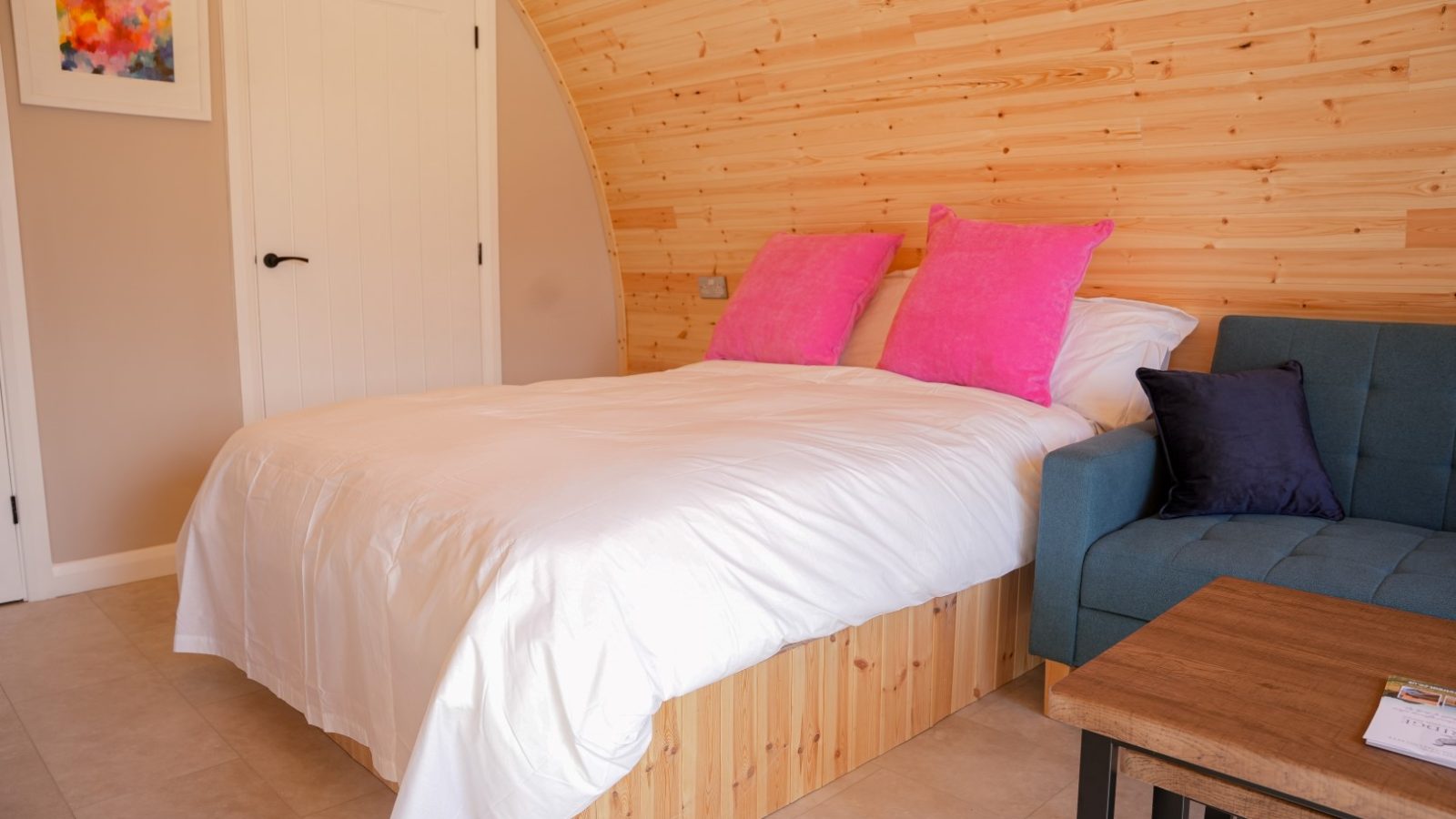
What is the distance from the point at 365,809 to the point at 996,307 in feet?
6.44

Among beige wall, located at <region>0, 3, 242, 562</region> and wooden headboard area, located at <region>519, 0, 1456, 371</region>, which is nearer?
wooden headboard area, located at <region>519, 0, 1456, 371</region>

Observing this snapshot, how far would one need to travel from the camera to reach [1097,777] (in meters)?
1.32

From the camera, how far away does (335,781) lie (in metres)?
2.15

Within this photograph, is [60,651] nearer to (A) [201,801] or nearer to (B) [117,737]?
(B) [117,737]

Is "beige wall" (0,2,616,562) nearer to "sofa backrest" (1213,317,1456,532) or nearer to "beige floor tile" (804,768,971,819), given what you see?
"beige floor tile" (804,768,971,819)

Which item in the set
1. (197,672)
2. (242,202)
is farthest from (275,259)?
(197,672)

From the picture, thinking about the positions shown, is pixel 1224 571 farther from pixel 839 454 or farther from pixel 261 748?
pixel 261 748

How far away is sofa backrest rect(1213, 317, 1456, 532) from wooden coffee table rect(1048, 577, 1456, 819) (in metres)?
0.97

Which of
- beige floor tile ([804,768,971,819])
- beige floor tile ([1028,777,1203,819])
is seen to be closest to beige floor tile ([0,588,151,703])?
beige floor tile ([804,768,971,819])

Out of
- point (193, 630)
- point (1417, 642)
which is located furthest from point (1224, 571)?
point (193, 630)

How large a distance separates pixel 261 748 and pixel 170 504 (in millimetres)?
1618

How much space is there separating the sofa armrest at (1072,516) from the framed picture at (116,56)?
9.92ft

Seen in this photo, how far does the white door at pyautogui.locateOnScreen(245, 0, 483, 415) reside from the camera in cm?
371

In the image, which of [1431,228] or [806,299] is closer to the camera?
[1431,228]
